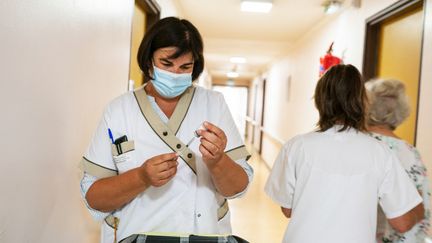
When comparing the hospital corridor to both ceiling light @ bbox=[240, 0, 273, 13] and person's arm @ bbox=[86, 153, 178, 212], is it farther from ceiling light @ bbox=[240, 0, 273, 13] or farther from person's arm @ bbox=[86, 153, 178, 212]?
ceiling light @ bbox=[240, 0, 273, 13]

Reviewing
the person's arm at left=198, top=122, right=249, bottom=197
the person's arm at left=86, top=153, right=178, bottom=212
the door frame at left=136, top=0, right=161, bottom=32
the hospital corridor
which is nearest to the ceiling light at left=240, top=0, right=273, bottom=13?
the door frame at left=136, top=0, right=161, bottom=32

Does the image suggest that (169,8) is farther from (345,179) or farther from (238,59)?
(238,59)

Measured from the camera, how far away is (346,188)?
4.88 ft

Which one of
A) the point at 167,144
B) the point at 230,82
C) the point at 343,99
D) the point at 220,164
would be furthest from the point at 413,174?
the point at 230,82

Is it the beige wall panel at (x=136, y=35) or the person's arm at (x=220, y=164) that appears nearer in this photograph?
the person's arm at (x=220, y=164)

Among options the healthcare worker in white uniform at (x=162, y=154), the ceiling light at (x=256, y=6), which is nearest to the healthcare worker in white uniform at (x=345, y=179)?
the healthcare worker in white uniform at (x=162, y=154)

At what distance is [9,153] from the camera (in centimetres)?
105

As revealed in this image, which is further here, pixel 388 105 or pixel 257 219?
pixel 257 219

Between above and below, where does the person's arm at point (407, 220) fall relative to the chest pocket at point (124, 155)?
below

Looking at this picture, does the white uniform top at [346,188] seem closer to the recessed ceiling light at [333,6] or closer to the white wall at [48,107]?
the white wall at [48,107]

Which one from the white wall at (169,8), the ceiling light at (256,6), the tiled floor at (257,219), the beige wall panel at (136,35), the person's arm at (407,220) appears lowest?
the tiled floor at (257,219)

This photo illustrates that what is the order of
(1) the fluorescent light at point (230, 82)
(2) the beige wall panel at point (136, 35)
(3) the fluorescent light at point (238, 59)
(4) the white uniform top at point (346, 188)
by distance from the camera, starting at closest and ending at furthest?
(4) the white uniform top at point (346, 188) → (2) the beige wall panel at point (136, 35) → (3) the fluorescent light at point (238, 59) → (1) the fluorescent light at point (230, 82)

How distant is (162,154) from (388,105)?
3.73 feet

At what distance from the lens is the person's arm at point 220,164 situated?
37.5 inches
